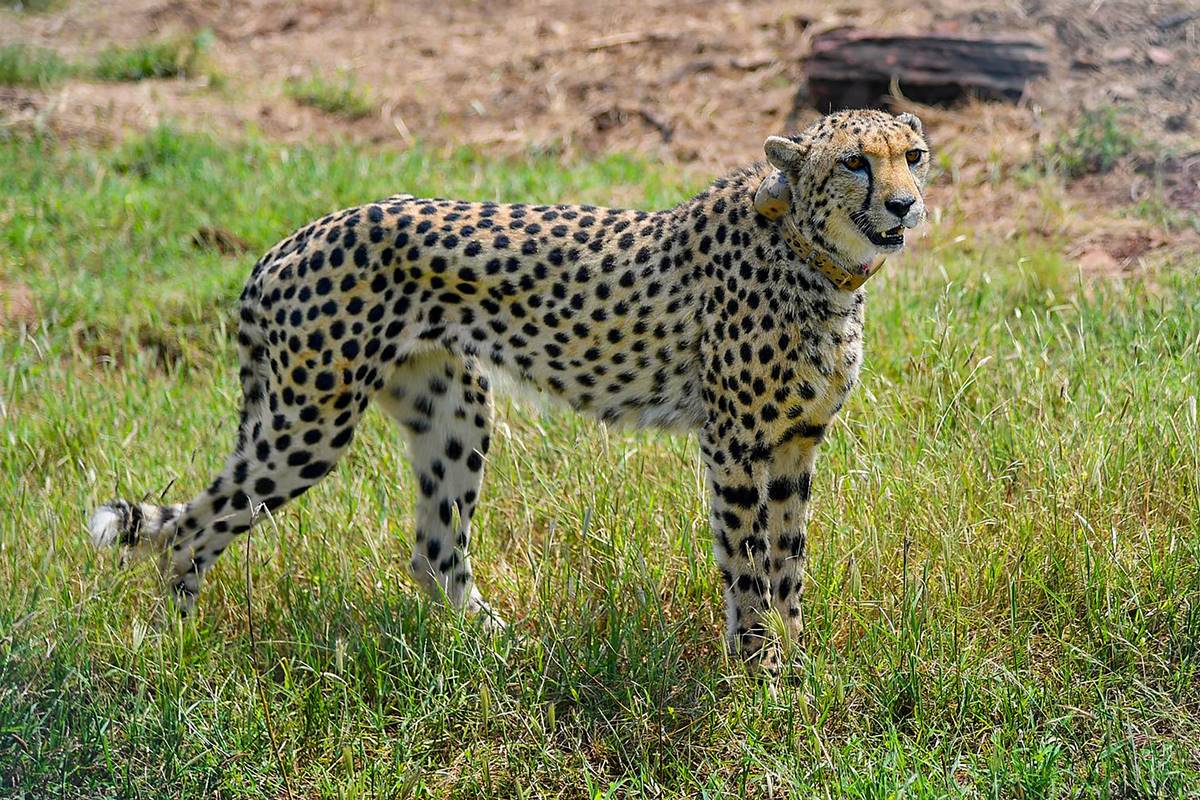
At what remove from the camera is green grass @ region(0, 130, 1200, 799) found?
413 centimetres

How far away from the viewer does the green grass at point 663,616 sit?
413cm

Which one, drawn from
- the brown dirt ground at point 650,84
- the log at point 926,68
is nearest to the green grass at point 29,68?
the brown dirt ground at point 650,84

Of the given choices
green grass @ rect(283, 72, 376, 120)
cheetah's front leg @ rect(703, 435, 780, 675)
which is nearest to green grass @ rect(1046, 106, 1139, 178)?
cheetah's front leg @ rect(703, 435, 780, 675)

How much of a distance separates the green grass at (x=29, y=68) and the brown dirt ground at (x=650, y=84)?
0.59 ft

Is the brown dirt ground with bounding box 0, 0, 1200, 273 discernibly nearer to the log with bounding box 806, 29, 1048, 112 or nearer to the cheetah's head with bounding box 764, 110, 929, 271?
the log with bounding box 806, 29, 1048, 112

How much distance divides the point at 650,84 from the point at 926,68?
1948mm

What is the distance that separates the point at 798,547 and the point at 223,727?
70.1 inches

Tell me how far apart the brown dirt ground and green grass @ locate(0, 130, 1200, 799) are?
6.44ft

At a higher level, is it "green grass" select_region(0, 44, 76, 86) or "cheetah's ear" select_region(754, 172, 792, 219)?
"cheetah's ear" select_region(754, 172, 792, 219)

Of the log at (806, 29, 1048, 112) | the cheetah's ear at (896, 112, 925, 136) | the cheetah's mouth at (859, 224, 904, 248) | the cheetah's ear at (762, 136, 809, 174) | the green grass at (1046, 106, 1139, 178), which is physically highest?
the cheetah's ear at (896, 112, 925, 136)

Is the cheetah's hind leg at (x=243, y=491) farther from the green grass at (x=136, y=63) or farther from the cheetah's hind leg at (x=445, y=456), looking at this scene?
the green grass at (x=136, y=63)

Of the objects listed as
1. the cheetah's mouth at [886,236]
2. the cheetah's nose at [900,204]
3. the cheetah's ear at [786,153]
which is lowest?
the cheetah's mouth at [886,236]

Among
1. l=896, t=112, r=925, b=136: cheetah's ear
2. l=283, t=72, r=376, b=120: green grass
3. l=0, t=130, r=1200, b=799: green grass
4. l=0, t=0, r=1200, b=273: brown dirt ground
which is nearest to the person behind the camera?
l=0, t=130, r=1200, b=799: green grass

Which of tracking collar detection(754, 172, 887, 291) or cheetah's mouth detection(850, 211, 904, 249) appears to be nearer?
cheetah's mouth detection(850, 211, 904, 249)
